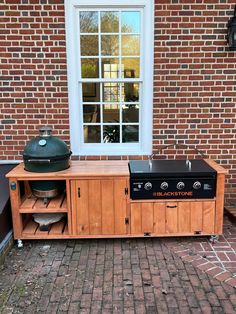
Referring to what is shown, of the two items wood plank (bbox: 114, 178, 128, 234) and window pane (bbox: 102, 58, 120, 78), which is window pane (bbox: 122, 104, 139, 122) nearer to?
window pane (bbox: 102, 58, 120, 78)

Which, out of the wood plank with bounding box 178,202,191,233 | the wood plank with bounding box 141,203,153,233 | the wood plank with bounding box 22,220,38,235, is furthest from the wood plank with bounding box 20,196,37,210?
the wood plank with bounding box 178,202,191,233

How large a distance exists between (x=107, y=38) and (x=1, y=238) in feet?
9.25

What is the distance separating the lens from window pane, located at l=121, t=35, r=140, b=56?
4.31 m

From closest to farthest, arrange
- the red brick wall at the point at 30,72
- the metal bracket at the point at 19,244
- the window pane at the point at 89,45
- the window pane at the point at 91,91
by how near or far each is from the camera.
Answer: the metal bracket at the point at 19,244 → the red brick wall at the point at 30,72 → the window pane at the point at 89,45 → the window pane at the point at 91,91

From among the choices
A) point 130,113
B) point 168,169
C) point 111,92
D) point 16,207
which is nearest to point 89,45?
point 111,92

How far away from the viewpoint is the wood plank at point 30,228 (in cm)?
379

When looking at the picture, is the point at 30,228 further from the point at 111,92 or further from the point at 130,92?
the point at 130,92

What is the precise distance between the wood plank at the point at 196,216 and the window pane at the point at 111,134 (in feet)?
4.98

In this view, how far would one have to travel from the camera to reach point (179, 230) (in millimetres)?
3766

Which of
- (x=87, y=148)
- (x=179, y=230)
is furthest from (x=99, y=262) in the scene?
(x=87, y=148)

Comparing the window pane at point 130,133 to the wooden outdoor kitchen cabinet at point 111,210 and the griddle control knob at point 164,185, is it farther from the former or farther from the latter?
the griddle control knob at point 164,185

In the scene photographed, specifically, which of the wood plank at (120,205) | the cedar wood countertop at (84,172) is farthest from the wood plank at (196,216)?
the wood plank at (120,205)

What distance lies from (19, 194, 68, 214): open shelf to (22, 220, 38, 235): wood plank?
26cm

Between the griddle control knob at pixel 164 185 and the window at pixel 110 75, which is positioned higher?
the window at pixel 110 75
